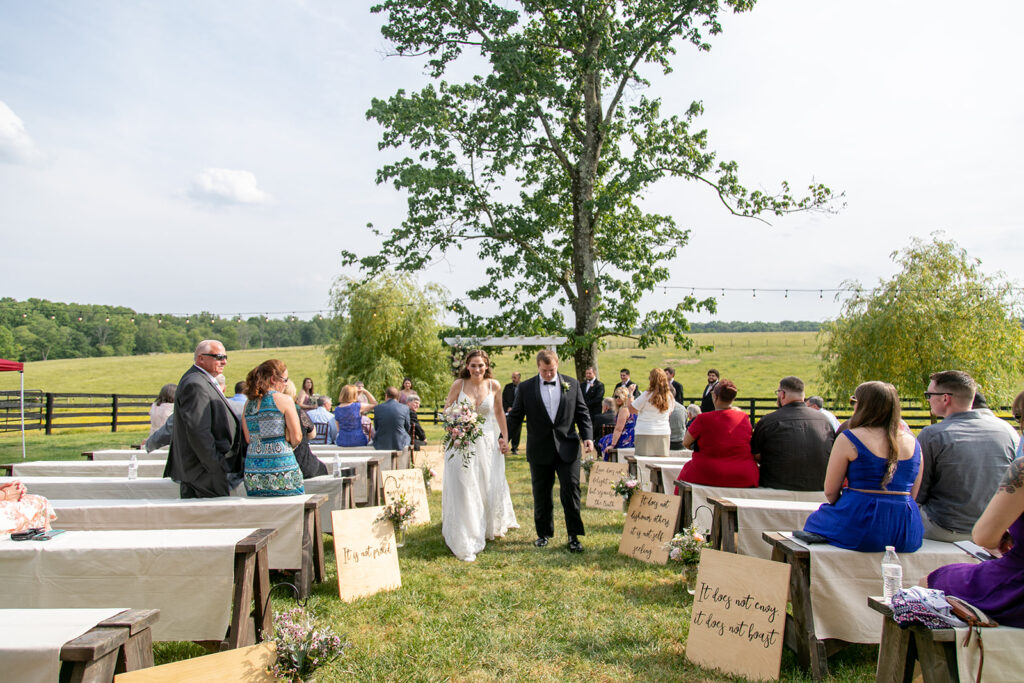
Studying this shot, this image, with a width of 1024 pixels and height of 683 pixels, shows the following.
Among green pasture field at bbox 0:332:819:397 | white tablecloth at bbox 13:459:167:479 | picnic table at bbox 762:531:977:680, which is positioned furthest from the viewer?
green pasture field at bbox 0:332:819:397

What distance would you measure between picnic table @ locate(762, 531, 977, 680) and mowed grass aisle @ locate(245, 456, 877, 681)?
17 centimetres

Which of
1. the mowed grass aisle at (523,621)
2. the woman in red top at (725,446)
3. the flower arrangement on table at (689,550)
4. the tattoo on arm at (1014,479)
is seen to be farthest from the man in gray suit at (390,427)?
the tattoo on arm at (1014,479)

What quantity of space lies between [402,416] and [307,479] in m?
3.49

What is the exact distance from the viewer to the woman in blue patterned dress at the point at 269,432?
17.0 ft

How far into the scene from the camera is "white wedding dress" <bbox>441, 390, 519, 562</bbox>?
250 inches

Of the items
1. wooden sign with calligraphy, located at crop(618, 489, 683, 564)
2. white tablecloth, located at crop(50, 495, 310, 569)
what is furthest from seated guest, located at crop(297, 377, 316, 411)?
wooden sign with calligraphy, located at crop(618, 489, 683, 564)

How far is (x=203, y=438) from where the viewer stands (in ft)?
16.8

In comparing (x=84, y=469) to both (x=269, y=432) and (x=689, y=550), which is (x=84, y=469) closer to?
(x=269, y=432)

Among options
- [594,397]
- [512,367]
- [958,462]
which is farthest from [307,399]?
[512,367]

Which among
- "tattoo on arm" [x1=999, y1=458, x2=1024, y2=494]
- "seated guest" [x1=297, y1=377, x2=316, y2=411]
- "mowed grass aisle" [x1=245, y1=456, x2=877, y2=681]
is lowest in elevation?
"mowed grass aisle" [x1=245, y1=456, x2=877, y2=681]

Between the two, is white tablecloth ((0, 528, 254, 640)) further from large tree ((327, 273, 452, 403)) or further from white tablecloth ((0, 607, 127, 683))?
large tree ((327, 273, 452, 403))

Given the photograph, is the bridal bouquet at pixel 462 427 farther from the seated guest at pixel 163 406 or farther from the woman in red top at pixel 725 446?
the seated guest at pixel 163 406

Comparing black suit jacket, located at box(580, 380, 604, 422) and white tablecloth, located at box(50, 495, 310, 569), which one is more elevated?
black suit jacket, located at box(580, 380, 604, 422)

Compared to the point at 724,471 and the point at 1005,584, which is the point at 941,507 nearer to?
the point at 1005,584
